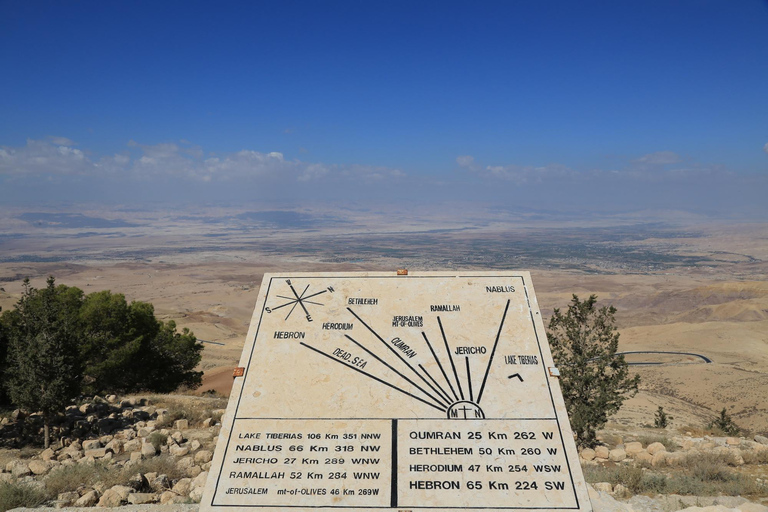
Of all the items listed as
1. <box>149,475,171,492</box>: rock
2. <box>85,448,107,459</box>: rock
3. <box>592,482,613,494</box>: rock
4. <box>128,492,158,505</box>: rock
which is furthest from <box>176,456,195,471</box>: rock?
<box>592,482,613,494</box>: rock

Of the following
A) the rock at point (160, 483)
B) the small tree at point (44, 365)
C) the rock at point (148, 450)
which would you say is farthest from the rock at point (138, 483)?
the small tree at point (44, 365)

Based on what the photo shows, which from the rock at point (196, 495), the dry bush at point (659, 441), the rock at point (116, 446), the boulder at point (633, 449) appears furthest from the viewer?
the dry bush at point (659, 441)

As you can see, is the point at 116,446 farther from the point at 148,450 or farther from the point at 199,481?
the point at 199,481

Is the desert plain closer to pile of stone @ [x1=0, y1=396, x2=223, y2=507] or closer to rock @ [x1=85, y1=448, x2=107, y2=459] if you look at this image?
pile of stone @ [x1=0, y1=396, x2=223, y2=507]

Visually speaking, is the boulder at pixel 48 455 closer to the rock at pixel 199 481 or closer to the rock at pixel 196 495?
the rock at pixel 199 481

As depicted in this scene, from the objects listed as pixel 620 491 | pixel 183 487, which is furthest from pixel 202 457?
pixel 620 491

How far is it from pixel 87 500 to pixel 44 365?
5.34 metres

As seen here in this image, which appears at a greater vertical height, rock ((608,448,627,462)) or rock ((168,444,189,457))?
rock ((168,444,189,457))

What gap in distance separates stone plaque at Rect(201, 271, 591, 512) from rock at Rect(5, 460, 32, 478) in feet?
18.7

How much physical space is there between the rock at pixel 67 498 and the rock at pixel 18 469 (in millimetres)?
1674

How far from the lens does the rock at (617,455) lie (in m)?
10.1

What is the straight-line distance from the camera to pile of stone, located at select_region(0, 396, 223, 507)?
7160 mm

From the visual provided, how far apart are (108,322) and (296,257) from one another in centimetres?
11033

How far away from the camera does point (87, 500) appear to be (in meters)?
7.04
